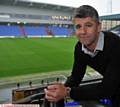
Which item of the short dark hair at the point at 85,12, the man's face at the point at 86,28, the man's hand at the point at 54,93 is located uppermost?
the short dark hair at the point at 85,12

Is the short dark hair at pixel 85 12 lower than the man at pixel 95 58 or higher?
higher

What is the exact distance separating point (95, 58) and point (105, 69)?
0.16 feet

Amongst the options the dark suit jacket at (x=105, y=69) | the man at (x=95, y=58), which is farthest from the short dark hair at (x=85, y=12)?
the dark suit jacket at (x=105, y=69)

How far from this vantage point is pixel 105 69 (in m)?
0.89

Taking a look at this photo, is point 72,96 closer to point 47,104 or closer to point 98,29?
point 47,104

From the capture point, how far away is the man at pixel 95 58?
2.60 ft

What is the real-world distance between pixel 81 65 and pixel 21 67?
5744mm

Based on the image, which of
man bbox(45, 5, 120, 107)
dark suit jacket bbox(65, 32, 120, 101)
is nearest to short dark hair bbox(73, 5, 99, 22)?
man bbox(45, 5, 120, 107)

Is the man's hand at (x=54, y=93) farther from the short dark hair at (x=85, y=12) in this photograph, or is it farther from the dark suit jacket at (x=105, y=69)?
the short dark hair at (x=85, y=12)

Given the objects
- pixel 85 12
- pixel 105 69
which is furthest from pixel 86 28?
pixel 105 69

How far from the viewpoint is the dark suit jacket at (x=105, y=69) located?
2.68ft

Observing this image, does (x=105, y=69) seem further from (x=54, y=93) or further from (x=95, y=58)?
(x=54, y=93)

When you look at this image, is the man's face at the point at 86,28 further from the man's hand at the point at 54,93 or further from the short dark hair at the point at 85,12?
the man's hand at the point at 54,93

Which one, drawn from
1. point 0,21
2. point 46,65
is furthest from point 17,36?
point 46,65
